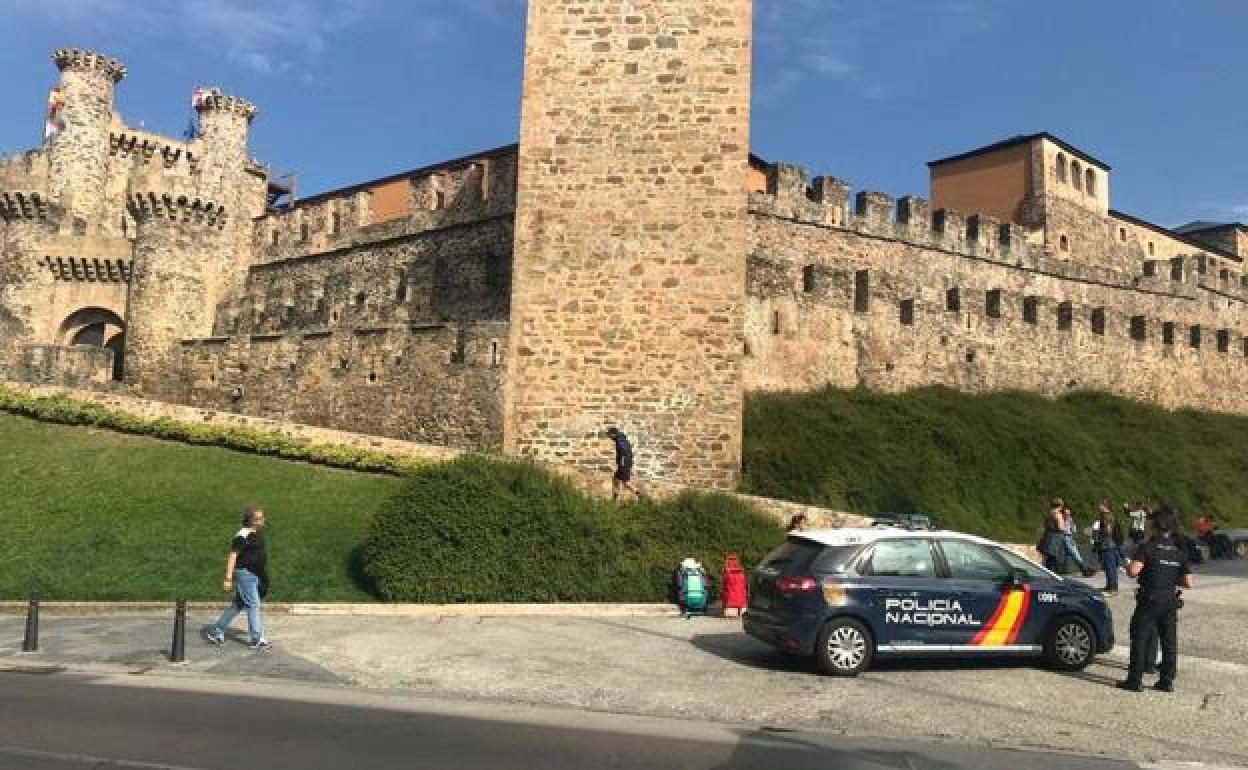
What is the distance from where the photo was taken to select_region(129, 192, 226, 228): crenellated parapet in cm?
3656

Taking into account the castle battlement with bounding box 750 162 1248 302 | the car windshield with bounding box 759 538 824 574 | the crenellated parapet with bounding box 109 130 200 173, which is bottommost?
the car windshield with bounding box 759 538 824 574

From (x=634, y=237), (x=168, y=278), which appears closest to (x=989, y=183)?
(x=634, y=237)

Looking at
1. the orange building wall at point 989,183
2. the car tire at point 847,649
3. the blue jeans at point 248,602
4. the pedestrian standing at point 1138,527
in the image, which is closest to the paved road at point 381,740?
the car tire at point 847,649

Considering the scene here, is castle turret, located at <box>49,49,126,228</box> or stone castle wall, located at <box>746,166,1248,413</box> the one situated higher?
castle turret, located at <box>49,49,126,228</box>

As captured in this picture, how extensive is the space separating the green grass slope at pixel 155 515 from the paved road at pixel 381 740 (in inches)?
228

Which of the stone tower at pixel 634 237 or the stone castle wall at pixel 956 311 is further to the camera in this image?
the stone castle wall at pixel 956 311

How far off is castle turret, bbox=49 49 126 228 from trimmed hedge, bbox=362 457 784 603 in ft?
104

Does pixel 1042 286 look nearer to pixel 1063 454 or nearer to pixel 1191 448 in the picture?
pixel 1191 448

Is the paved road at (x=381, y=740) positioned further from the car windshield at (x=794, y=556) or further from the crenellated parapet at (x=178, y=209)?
the crenellated parapet at (x=178, y=209)

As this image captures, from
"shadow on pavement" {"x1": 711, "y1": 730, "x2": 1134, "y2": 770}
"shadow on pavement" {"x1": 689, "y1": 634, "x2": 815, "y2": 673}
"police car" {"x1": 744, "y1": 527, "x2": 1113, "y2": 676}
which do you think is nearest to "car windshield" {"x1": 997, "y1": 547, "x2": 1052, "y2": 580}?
"police car" {"x1": 744, "y1": 527, "x2": 1113, "y2": 676}

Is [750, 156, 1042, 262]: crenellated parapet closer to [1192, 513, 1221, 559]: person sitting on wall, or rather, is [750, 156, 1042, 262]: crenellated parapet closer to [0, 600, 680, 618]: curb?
[1192, 513, 1221, 559]: person sitting on wall

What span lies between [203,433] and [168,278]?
1811cm

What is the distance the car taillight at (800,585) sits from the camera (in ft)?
28.1

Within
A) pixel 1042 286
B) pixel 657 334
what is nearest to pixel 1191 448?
pixel 1042 286
